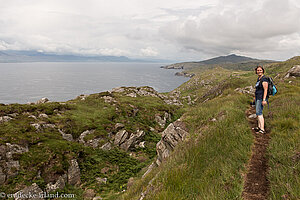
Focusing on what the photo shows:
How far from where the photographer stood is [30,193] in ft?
39.9

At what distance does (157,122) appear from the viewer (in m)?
34.8

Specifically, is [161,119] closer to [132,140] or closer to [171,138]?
[132,140]

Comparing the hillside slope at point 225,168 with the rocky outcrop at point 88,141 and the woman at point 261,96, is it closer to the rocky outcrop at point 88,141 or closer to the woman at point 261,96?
the woman at point 261,96

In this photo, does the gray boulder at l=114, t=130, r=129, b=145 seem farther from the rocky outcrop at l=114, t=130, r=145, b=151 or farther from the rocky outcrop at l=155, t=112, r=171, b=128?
the rocky outcrop at l=155, t=112, r=171, b=128

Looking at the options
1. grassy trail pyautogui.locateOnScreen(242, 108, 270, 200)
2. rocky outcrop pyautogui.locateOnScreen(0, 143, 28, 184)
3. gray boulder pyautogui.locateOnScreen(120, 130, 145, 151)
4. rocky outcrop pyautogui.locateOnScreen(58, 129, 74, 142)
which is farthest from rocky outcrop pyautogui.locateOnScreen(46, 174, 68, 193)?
grassy trail pyautogui.locateOnScreen(242, 108, 270, 200)

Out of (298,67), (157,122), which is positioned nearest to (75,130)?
(157,122)

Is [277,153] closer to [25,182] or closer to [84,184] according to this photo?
[84,184]

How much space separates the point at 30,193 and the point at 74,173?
4034 millimetres

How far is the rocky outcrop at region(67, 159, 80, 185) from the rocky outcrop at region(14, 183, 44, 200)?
278 centimetres

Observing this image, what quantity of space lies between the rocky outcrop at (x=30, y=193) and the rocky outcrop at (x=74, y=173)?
2782 mm

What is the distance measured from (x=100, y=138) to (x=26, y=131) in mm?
8992

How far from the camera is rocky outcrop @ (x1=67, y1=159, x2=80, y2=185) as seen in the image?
15223 millimetres

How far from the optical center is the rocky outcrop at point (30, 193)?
1166 centimetres

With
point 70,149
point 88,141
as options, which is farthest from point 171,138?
point 88,141
